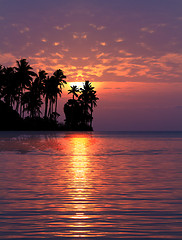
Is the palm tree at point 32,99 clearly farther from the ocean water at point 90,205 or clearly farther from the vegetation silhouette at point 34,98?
the ocean water at point 90,205

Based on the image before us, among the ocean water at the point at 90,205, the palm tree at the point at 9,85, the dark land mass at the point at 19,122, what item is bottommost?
the ocean water at the point at 90,205

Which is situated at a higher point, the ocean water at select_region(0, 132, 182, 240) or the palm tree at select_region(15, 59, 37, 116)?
the palm tree at select_region(15, 59, 37, 116)

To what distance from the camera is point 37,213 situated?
823cm

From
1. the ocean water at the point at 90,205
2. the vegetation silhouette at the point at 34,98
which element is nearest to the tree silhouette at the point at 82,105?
the vegetation silhouette at the point at 34,98

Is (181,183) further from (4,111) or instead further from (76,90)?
(76,90)

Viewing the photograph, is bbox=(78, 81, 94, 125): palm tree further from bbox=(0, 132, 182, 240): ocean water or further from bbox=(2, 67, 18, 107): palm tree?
bbox=(0, 132, 182, 240): ocean water

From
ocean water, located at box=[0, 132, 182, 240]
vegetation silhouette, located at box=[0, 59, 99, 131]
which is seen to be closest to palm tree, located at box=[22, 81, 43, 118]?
vegetation silhouette, located at box=[0, 59, 99, 131]

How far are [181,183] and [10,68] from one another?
284ft

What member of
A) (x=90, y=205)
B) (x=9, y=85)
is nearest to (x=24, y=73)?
(x=9, y=85)

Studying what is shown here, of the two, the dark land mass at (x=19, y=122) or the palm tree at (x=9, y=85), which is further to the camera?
the dark land mass at (x=19, y=122)

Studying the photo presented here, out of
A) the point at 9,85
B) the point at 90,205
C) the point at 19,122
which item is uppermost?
the point at 9,85

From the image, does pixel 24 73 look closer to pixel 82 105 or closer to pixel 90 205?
pixel 82 105

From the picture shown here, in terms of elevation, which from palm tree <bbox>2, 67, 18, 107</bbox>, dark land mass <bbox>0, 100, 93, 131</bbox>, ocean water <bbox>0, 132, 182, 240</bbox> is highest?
palm tree <bbox>2, 67, 18, 107</bbox>

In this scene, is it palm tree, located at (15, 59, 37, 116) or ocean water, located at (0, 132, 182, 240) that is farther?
palm tree, located at (15, 59, 37, 116)
